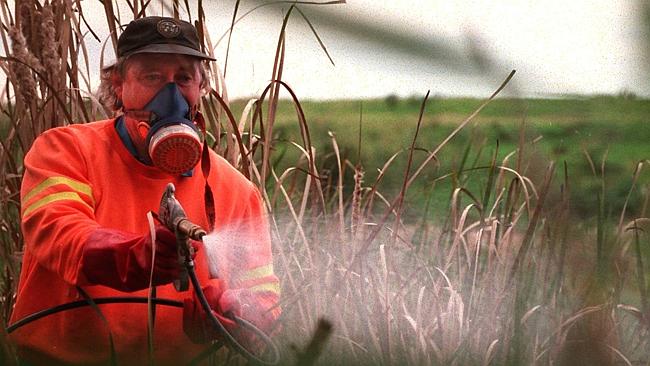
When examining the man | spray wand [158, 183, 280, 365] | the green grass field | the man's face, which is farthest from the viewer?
the man's face

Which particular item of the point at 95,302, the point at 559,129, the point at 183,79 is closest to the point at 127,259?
the point at 95,302

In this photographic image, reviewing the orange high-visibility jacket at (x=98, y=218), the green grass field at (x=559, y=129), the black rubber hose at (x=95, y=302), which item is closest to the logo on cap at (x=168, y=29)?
the orange high-visibility jacket at (x=98, y=218)

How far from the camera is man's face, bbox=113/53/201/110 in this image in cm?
94

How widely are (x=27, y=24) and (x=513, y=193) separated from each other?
0.71 meters

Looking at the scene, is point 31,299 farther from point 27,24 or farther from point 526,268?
point 526,268

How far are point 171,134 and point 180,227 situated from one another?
7.3 inches

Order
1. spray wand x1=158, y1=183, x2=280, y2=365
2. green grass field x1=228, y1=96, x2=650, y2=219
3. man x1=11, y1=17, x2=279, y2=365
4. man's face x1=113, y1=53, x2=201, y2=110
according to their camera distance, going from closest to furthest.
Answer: green grass field x1=228, y1=96, x2=650, y2=219 → spray wand x1=158, y1=183, x2=280, y2=365 → man x1=11, y1=17, x2=279, y2=365 → man's face x1=113, y1=53, x2=201, y2=110

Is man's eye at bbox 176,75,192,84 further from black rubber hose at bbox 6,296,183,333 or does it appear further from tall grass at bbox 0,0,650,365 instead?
black rubber hose at bbox 6,296,183,333

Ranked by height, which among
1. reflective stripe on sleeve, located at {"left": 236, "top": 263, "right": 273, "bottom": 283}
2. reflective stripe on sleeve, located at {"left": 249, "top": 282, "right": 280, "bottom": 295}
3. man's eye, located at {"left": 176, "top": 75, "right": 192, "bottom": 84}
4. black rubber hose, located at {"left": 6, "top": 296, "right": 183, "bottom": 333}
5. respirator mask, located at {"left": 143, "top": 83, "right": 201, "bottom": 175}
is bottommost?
black rubber hose, located at {"left": 6, "top": 296, "right": 183, "bottom": 333}

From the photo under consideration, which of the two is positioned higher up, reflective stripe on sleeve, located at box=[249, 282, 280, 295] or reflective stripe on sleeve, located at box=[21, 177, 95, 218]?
reflective stripe on sleeve, located at box=[21, 177, 95, 218]

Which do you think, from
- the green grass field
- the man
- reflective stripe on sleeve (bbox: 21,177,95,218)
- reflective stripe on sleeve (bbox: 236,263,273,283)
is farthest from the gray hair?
the green grass field

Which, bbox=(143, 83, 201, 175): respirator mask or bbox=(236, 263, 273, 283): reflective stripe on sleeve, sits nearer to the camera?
bbox=(236, 263, 273, 283): reflective stripe on sleeve

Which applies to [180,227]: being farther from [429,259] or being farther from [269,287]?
[429,259]

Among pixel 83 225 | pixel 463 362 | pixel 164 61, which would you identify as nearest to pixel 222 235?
pixel 83 225
